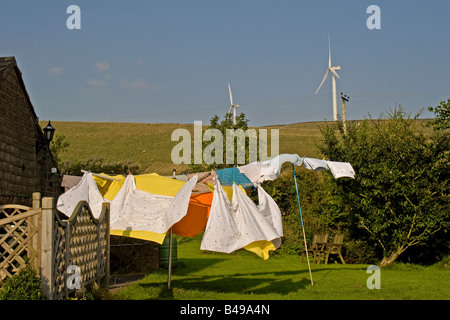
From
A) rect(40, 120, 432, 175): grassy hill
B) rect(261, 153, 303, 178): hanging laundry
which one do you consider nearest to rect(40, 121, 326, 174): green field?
rect(40, 120, 432, 175): grassy hill

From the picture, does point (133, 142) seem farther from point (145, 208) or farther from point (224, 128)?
point (145, 208)

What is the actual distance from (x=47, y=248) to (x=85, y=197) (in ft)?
18.2

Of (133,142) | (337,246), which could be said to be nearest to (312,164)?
(337,246)

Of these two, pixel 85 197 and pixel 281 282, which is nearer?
pixel 85 197

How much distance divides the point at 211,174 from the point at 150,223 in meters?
2.42

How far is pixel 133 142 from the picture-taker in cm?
7762

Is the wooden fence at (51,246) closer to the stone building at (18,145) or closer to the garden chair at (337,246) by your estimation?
the stone building at (18,145)

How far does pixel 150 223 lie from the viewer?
480 inches

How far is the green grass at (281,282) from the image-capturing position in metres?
12.0

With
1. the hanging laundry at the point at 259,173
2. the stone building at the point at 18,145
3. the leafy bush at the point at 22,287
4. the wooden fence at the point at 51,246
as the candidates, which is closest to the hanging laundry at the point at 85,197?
the wooden fence at the point at 51,246

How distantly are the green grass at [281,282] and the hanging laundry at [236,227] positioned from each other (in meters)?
1.28

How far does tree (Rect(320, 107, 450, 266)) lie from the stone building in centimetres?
1069

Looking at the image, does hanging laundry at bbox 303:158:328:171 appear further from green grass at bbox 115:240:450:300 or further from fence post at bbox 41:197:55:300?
fence post at bbox 41:197:55:300

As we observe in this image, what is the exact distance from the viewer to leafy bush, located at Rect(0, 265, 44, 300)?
7.30 meters
